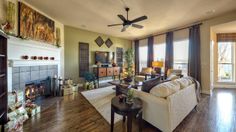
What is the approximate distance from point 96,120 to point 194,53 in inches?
187

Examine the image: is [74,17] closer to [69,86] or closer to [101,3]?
[101,3]

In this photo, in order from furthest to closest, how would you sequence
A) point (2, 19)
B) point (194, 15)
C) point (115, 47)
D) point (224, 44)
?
point (115, 47)
point (224, 44)
point (194, 15)
point (2, 19)

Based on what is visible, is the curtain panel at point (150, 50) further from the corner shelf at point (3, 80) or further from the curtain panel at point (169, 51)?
the corner shelf at point (3, 80)

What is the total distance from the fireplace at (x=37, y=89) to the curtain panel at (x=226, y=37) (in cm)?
771

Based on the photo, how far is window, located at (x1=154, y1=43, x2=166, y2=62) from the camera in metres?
6.60

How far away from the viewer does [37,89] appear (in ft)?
12.8

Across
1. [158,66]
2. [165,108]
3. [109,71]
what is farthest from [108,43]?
[165,108]

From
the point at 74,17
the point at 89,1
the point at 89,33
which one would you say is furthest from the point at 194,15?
the point at 89,33

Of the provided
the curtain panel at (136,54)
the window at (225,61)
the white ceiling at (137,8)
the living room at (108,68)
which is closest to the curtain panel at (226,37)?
the living room at (108,68)

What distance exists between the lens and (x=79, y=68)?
6102 millimetres

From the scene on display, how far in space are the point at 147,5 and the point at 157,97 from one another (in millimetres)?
2639

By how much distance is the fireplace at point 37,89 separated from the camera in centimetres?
351

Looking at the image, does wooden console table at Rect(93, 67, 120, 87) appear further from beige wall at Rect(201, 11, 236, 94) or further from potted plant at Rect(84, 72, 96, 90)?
beige wall at Rect(201, 11, 236, 94)

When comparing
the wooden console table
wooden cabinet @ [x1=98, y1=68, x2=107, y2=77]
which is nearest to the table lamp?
the wooden console table
